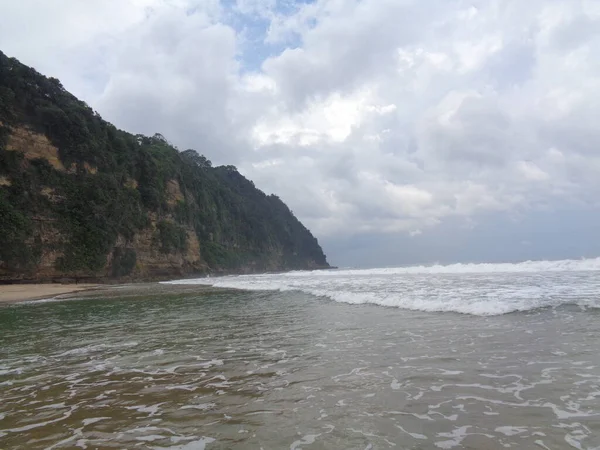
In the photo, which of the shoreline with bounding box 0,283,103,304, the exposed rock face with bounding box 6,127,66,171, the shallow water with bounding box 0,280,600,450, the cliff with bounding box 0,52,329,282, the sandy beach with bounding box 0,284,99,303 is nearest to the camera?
the shallow water with bounding box 0,280,600,450

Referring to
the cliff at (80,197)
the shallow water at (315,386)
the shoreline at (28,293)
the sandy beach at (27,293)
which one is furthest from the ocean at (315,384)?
the cliff at (80,197)

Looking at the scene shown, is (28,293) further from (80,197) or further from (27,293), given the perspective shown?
(80,197)

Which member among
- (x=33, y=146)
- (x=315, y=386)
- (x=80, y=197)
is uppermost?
(x=33, y=146)

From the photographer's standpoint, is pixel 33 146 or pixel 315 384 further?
pixel 33 146

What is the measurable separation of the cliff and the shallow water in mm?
34347

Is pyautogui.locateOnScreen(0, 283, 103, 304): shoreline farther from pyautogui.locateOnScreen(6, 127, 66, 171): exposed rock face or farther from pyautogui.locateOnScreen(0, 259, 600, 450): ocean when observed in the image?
pyautogui.locateOnScreen(6, 127, 66, 171): exposed rock face

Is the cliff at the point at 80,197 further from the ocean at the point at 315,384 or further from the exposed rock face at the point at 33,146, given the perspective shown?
the ocean at the point at 315,384

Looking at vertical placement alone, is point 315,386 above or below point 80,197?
below

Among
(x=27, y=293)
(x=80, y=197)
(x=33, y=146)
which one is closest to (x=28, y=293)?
(x=27, y=293)

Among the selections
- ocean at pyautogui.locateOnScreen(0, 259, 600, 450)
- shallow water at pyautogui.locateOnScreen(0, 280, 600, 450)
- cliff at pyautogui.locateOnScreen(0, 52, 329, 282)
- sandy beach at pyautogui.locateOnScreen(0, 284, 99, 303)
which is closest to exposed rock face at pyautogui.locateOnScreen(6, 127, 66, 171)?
cliff at pyautogui.locateOnScreen(0, 52, 329, 282)

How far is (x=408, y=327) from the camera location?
9.16 metres

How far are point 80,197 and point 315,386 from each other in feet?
151

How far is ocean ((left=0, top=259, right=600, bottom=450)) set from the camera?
3744 mm

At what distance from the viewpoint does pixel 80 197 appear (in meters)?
44.0
